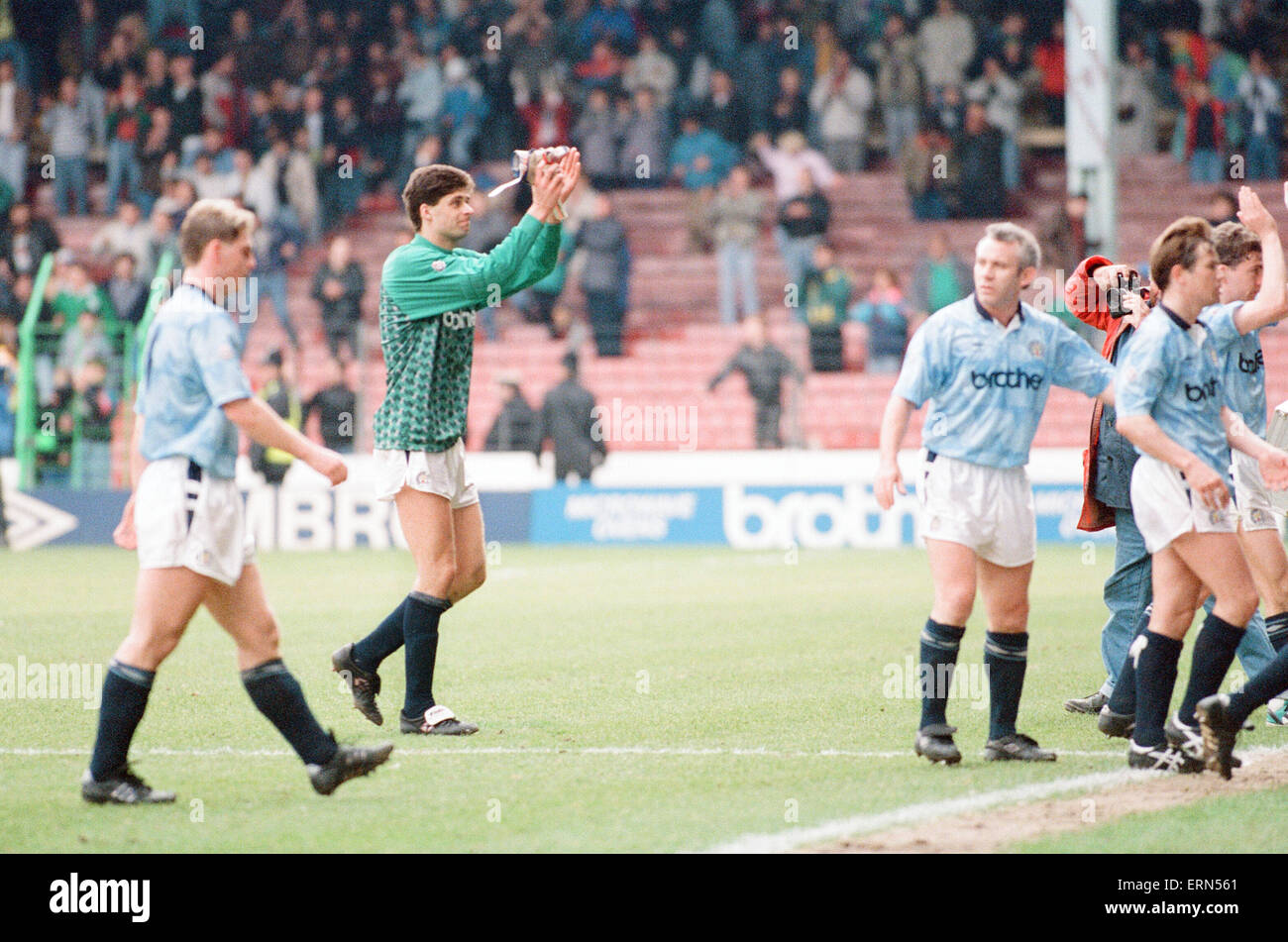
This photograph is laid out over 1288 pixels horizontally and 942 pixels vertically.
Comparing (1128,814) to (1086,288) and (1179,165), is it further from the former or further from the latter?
(1179,165)

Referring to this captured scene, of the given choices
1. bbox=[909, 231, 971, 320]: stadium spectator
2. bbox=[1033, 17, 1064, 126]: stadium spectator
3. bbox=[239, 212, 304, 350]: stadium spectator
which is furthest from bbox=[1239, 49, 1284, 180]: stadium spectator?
bbox=[239, 212, 304, 350]: stadium spectator

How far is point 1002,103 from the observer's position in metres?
23.2

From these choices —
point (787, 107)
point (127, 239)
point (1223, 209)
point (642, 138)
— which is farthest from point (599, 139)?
point (1223, 209)

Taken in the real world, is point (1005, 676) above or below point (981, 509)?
below

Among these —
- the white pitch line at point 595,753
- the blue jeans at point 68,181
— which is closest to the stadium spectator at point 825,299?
the blue jeans at point 68,181

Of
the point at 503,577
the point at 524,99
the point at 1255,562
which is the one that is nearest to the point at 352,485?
the point at 503,577

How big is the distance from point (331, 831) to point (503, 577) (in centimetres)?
936

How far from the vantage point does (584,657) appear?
941 centimetres

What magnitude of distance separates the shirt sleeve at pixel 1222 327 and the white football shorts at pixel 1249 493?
0.73 metres

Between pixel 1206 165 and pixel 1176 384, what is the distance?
18.0 metres

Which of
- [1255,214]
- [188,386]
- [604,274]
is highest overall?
[1255,214]

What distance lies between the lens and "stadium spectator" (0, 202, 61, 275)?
21156 millimetres

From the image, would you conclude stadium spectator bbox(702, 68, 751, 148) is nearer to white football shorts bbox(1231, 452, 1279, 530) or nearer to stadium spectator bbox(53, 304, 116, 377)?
stadium spectator bbox(53, 304, 116, 377)

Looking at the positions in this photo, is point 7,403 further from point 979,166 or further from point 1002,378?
point 1002,378
